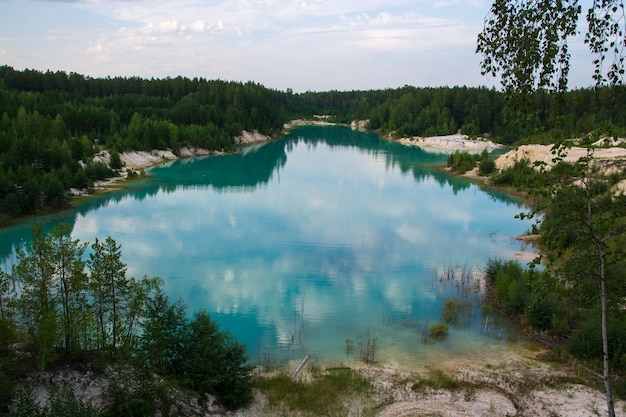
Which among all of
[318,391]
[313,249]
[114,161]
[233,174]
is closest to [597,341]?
[318,391]

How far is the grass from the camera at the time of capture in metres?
11.3

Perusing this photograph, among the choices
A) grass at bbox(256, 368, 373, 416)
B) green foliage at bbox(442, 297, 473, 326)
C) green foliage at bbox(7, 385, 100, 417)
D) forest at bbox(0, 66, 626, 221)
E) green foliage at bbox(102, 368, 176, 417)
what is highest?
forest at bbox(0, 66, 626, 221)

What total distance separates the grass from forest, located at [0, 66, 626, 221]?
7090 millimetres

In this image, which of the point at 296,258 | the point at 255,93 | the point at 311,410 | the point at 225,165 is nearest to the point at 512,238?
the point at 296,258

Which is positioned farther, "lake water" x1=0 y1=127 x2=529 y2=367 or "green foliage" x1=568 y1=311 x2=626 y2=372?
"lake water" x1=0 y1=127 x2=529 y2=367

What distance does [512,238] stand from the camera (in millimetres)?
28547

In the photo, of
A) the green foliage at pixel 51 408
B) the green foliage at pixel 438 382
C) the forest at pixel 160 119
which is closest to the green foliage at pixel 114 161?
the forest at pixel 160 119

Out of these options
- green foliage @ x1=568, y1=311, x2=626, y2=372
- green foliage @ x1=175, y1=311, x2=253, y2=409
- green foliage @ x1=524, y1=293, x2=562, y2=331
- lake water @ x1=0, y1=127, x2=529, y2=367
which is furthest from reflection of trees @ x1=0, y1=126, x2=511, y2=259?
green foliage @ x1=568, y1=311, x2=626, y2=372

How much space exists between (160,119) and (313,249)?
2165 inches

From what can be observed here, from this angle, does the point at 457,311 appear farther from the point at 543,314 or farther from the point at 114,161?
the point at 114,161

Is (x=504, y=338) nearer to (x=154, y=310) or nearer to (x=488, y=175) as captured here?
(x=154, y=310)

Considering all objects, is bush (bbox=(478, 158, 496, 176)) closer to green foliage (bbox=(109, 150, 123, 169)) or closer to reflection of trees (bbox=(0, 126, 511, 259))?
reflection of trees (bbox=(0, 126, 511, 259))

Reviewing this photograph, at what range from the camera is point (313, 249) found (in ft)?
82.9

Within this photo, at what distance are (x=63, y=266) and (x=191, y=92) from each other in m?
98.8
